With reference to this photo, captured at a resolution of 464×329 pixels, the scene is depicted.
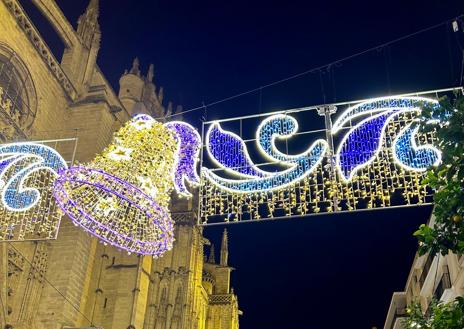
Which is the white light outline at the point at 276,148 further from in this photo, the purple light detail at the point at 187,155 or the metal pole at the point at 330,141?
the purple light detail at the point at 187,155

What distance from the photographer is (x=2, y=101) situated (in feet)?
63.9

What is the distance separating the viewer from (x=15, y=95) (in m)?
20.3

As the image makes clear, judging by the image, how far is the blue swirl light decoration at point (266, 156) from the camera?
1056 centimetres

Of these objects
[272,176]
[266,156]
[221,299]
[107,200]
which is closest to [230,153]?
[266,156]

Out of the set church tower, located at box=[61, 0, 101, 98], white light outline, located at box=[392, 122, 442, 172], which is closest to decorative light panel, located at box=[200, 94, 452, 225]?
white light outline, located at box=[392, 122, 442, 172]

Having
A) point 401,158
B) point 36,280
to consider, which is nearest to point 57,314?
point 36,280

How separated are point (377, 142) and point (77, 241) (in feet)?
41.6

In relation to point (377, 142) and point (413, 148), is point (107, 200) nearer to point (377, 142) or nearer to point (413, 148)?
point (377, 142)

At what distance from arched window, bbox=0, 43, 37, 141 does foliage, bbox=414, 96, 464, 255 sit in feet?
49.7

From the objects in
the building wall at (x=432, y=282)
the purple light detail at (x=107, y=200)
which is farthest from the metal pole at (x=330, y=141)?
the building wall at (x=432, y=282)

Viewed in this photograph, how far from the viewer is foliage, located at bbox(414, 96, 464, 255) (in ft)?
23.0

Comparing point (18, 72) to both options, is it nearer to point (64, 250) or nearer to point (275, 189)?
point (64, 250)

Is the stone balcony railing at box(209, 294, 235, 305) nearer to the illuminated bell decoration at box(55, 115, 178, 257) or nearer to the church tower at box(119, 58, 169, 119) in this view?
the church tower at box(119, 58, 169, 119)

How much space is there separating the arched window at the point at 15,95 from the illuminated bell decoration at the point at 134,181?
8.84m
